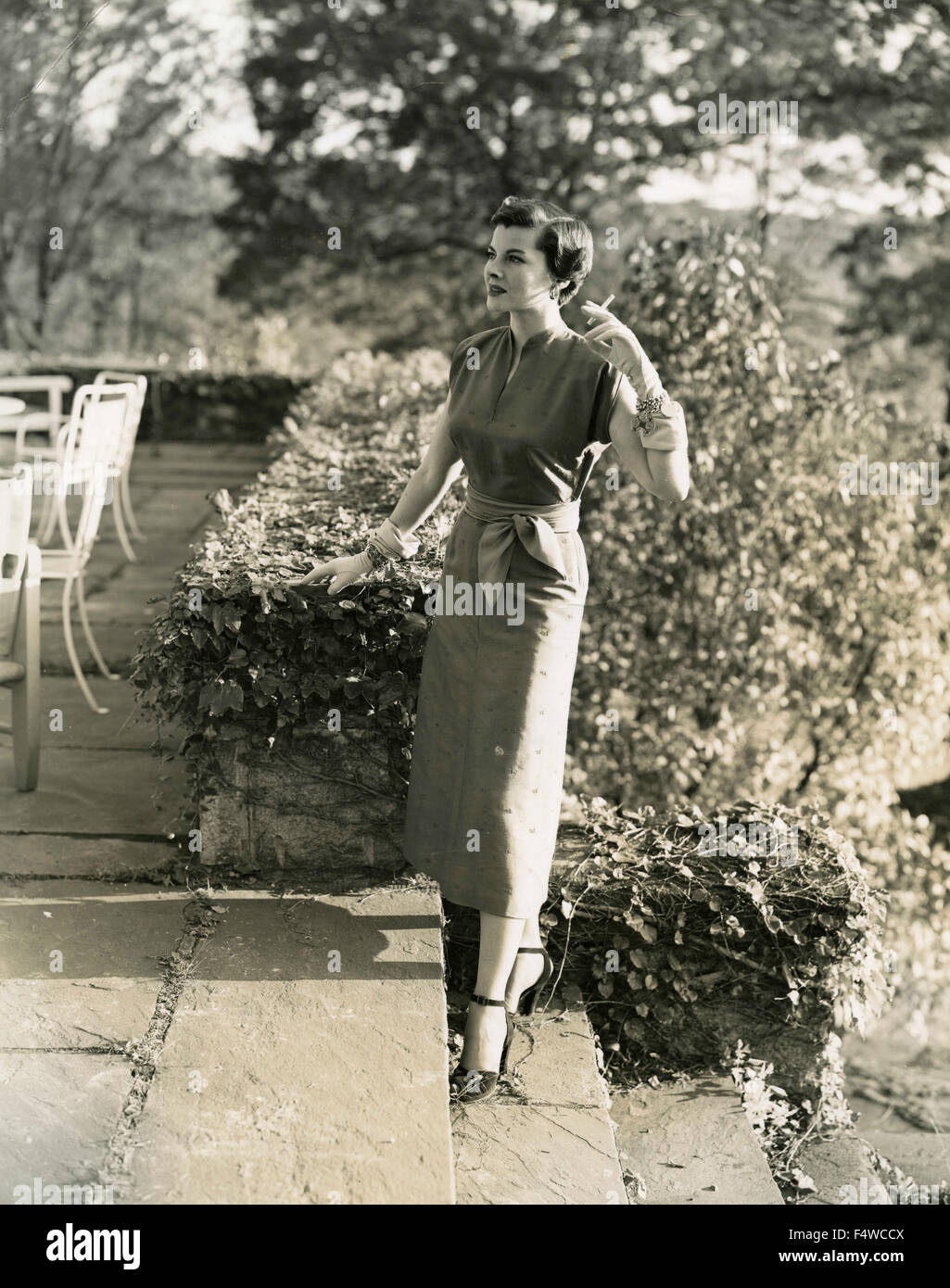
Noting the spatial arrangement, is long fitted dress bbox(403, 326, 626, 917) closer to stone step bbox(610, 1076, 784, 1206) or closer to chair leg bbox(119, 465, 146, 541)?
stone step bbox(610, 1076, 784, 1206)

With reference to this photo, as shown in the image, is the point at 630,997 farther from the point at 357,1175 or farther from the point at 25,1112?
the point at 25,1112

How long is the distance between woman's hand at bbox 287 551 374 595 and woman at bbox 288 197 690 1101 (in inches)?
9.2

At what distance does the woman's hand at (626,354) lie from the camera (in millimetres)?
2807

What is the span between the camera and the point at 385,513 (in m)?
4.68

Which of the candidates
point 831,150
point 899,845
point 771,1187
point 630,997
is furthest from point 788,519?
point 831,150

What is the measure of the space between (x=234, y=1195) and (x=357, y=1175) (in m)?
0.23

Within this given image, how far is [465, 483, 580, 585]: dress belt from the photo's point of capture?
2998 millimetres

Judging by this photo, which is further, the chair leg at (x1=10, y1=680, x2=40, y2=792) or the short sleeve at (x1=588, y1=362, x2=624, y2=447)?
the chair leg at (x1=10, y1=680, x2=40, y2=792)

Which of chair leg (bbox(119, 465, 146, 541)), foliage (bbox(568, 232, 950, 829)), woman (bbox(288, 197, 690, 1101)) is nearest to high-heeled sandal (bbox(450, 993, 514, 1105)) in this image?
woman (bbox(288, 197, 690, 1101))

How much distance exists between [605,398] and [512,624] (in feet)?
1.77

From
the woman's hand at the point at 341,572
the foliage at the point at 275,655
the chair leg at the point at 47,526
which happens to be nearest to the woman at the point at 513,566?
the woman's hand at the point at 341,572

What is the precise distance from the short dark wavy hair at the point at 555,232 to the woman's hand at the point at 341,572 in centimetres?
85

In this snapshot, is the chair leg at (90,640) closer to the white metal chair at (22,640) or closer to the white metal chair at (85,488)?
the white metal chair at (85,488)

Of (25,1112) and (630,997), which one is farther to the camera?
(630,997)
